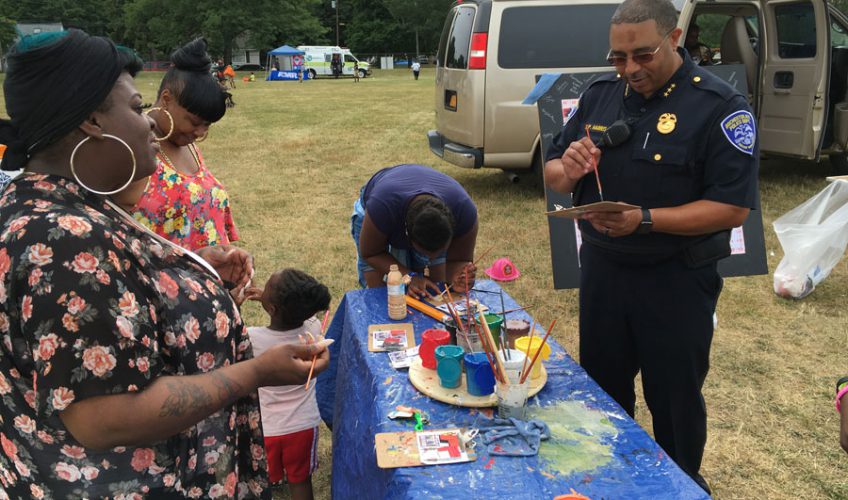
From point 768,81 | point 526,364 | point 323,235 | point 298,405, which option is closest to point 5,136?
point 526,364

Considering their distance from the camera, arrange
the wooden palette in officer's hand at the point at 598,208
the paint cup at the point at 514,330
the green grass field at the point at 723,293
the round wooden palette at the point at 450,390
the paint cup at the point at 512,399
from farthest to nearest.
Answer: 1. the green grass field at the point at 723,293
2. the paint cup at the point at 514,330
3. the wooden palette in officer's hand at the point at 598,208
4. the round wooden palette at the point at 450,390
5. the paint cup at the point at 512,399

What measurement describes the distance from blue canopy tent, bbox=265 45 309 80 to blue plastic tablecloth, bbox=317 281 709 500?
33.3 meters

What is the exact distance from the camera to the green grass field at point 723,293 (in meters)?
3.10

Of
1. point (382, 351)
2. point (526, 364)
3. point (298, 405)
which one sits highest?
point (526, 364)

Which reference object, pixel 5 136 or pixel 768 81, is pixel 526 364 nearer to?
pixel 5 136

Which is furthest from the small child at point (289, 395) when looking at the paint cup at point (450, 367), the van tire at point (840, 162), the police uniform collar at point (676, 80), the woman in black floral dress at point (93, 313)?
the van tire at point (840, 162)

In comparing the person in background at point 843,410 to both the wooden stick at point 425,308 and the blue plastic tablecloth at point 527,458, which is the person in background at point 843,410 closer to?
the blue plastic tablecloth at point 527,458

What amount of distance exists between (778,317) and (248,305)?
392 centimetres

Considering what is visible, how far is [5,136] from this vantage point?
1189 mm

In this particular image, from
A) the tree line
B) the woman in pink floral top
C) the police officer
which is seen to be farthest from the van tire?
the tree line

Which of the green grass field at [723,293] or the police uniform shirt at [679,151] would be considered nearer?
the police uniform shirt at [679,151]

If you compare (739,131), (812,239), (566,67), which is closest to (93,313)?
(739,131)

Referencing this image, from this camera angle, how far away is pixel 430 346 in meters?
2.30

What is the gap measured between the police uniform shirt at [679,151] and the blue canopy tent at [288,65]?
33.1 metres
